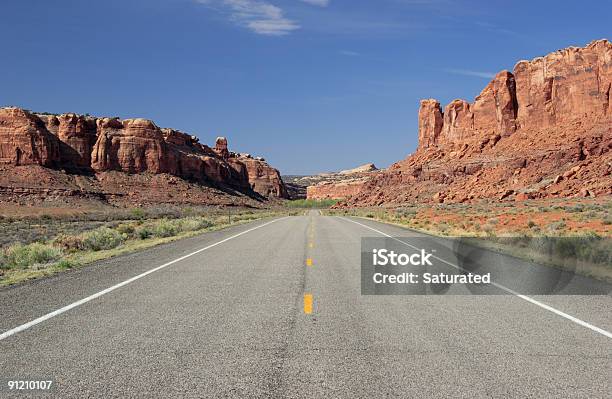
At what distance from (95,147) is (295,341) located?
99356 millimetres

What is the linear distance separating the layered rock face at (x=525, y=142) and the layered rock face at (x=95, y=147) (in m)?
41.8

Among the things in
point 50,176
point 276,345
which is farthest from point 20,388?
point 50,176

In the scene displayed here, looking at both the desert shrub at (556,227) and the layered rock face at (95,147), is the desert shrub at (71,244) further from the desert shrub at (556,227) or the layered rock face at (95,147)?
the layered rock face at (95,147)

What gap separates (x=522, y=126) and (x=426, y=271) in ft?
301

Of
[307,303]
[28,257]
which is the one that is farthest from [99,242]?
[307,303]

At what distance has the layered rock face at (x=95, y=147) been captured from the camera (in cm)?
8569

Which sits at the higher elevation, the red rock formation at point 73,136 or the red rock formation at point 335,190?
the red rock formation at point 73,136

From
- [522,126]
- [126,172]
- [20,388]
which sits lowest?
[20,388]

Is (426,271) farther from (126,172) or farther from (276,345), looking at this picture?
(126,172)

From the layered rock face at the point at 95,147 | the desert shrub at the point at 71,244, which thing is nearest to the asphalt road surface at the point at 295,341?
the desert shrub at the point at 71,244

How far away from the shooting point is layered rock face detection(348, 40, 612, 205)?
68250 millimetres

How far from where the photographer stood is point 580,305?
8.08 metres

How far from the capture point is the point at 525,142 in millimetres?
86875

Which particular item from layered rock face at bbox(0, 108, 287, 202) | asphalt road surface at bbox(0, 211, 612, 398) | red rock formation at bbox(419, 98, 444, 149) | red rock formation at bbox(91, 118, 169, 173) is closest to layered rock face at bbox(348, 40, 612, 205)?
red rock formation at bbox(419, 98, 444, 149)
